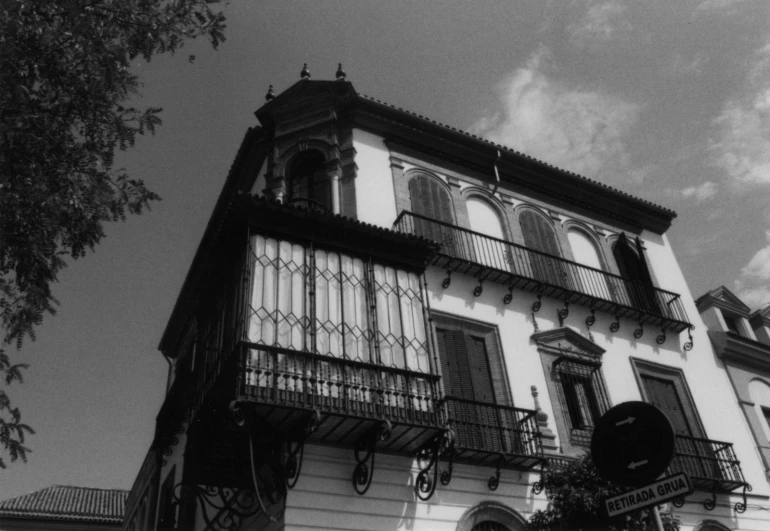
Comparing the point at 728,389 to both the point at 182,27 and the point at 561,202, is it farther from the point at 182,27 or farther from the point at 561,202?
the point at 182,27

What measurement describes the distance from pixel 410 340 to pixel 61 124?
19.4 ft

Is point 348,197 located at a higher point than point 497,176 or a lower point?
lower

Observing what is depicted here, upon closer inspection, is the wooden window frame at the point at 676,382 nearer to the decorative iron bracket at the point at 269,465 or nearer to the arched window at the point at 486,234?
the arched window at the point at 486,234

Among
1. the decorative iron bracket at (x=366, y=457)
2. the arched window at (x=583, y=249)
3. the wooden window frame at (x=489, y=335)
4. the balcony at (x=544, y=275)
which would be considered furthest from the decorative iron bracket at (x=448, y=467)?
the arched window at (x=583, y=249)

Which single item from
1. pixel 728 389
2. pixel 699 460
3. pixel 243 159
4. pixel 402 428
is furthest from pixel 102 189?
pixel 728 389

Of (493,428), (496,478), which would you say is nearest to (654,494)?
(496,478)

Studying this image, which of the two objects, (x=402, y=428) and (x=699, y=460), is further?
(x=699, y=460)

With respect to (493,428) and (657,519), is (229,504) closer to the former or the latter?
(493,428)

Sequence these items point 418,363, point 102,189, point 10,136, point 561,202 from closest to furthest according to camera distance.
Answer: point 10,136 → point 102,189 → point 418,363 → point 561,202

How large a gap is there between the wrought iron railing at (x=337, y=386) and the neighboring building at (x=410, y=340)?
0.11ft

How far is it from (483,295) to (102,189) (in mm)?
7963

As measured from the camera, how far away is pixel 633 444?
19.1 feet

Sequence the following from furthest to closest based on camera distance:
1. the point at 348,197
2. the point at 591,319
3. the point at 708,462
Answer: the point at 591,319 < the point at 708,462 < the point at 348,197

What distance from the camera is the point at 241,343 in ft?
32.1
